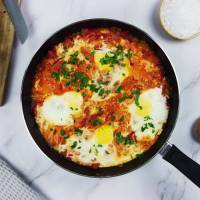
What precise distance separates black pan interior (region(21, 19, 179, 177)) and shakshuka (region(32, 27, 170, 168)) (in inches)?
1.0

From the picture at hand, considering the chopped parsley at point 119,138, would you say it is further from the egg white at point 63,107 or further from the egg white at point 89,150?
the egg white at point 63,107

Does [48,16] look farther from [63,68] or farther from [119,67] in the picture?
[119,67]

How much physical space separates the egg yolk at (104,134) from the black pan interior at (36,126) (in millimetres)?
121

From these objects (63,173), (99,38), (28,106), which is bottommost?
(63,173)

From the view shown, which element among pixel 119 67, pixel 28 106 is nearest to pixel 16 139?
pixel 28 106

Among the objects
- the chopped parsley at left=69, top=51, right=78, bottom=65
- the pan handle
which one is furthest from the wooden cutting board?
the pan handle

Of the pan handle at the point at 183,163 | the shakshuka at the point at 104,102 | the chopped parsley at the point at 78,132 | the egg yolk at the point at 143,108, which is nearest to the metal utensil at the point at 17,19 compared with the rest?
the shakshuka at the point at 104,102

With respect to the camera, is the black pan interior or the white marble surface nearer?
the black pan interior

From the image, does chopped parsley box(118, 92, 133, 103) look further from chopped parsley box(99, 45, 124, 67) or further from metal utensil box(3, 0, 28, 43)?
metal utensil box(3, 0, 28, 43)

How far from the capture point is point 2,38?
220 cm

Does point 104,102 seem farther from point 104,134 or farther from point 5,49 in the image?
point 5,49

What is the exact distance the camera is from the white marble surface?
7.19 feet

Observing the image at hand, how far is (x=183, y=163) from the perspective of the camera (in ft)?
6.59

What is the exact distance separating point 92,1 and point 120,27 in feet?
0.61
